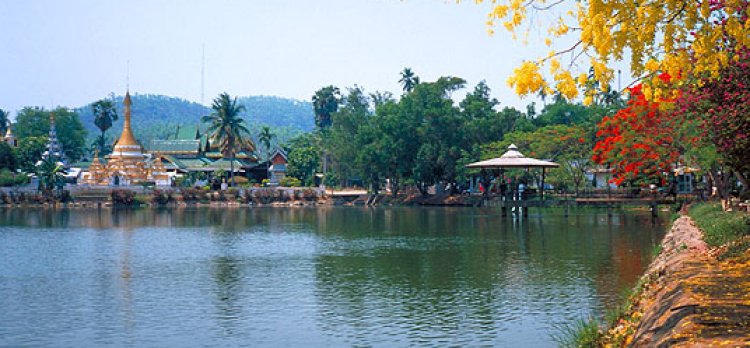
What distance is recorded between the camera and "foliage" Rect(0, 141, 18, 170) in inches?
3888

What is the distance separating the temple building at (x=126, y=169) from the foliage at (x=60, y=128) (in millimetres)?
34978

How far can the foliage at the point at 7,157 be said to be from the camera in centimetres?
9875

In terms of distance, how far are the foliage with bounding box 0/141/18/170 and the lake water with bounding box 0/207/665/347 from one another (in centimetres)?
5799

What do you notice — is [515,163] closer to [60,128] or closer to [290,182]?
[290,182]

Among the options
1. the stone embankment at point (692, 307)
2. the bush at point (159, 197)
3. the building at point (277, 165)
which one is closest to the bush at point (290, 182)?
the building at point (277, 165)

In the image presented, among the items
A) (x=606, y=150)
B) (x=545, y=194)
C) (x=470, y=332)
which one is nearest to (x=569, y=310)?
(x=470, y=332)

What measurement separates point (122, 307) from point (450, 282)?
8655mm

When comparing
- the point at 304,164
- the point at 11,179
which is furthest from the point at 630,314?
the point at 304,164

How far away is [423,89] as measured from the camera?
265 feet

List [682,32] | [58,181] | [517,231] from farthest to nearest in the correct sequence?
[58,181], [517,231], [682,32]

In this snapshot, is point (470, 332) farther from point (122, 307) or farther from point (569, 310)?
point (122, 307)

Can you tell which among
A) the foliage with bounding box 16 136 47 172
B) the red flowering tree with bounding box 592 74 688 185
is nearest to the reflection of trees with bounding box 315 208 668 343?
the red flowering tree with bounding box 592 74 688 185

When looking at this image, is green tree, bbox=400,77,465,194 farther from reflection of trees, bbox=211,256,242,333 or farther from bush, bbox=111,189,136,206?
reflection of trees, bbox=211,256,242,333

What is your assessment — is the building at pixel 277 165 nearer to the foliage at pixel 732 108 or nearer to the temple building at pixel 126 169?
the temple building at pixel 126 169
